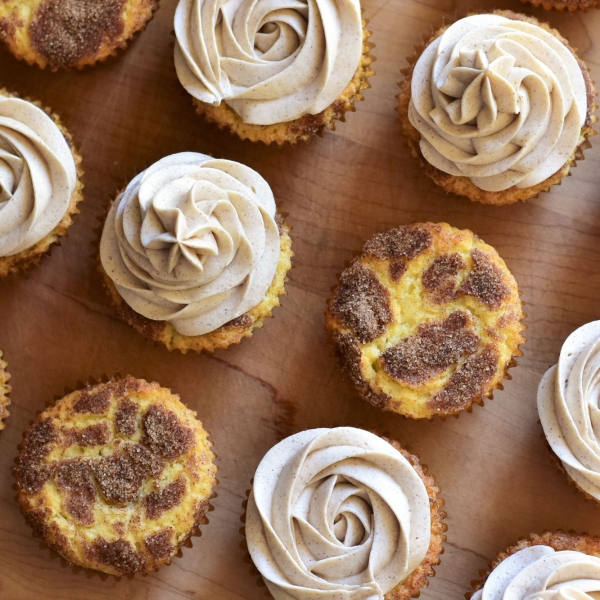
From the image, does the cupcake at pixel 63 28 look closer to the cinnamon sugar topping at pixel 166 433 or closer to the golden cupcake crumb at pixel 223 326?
the golden cupcake crumb at pixel 223 326

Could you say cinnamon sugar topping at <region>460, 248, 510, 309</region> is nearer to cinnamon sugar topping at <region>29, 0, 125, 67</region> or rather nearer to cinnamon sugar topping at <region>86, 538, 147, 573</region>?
cinnamon sugar topping at <region>86, 538, 147, 573</region>

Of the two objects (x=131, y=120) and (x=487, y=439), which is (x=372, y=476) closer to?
(x=487, y=439)

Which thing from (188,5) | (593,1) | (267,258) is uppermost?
(593,1)

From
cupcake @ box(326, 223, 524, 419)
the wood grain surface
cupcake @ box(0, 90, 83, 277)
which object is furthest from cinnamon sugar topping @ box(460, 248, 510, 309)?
cupcake @ box(0, 90, 83, 277)

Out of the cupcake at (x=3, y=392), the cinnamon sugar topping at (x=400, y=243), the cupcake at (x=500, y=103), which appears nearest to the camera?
the cupcake at (x=500, y=103)

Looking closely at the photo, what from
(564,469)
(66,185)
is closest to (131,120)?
(66,185)

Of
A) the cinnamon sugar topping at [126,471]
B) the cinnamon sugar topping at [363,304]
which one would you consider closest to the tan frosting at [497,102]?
the cinnamon sugar topping at [363,304]
